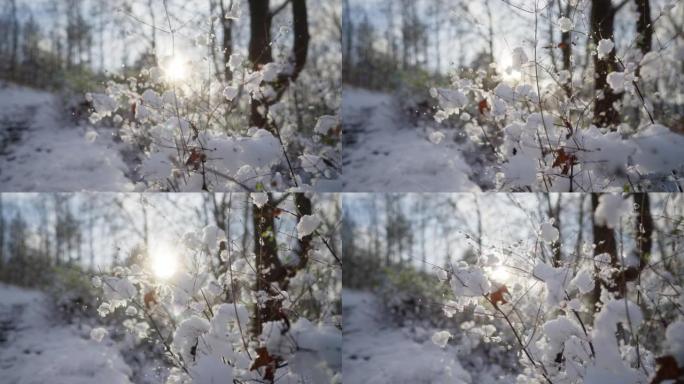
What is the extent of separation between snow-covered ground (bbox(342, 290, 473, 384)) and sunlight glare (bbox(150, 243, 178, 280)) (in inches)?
24.0

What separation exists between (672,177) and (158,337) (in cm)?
188

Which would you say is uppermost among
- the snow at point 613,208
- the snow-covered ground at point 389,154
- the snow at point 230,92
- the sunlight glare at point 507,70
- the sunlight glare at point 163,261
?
the sunlight glare at point 507,70

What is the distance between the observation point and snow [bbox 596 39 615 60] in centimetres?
212

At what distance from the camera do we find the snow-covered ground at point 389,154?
227 cm

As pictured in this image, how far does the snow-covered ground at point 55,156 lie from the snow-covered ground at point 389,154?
2.66 ft

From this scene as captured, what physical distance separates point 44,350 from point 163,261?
0.54 metres

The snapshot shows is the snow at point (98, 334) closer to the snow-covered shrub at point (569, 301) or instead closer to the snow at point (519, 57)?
the snow-covered shrub at point (569, 301)

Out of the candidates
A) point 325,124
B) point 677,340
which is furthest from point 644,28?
point 325,124

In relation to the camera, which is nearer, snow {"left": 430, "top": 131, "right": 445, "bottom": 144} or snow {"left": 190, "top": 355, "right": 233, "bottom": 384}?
snow {"left": 190, "top": 355, "right": 233, "bottom": 384}

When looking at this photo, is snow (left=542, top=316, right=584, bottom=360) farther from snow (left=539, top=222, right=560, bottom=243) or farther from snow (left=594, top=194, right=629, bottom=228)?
snow (left=594, top=194, right=629, bottom=228)

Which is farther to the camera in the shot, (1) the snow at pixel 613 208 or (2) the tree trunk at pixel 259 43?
(2) the tree trunk at pixel 259 43

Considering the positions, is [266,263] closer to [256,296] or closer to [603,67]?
[256,296]

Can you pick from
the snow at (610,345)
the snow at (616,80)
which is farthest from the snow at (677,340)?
the snow at (616,80)

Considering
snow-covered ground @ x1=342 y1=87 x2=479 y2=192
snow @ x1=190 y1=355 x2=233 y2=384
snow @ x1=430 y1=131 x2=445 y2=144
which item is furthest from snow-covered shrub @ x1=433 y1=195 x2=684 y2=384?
snow @ x1=190 y1=355 x2=233 y2=384
